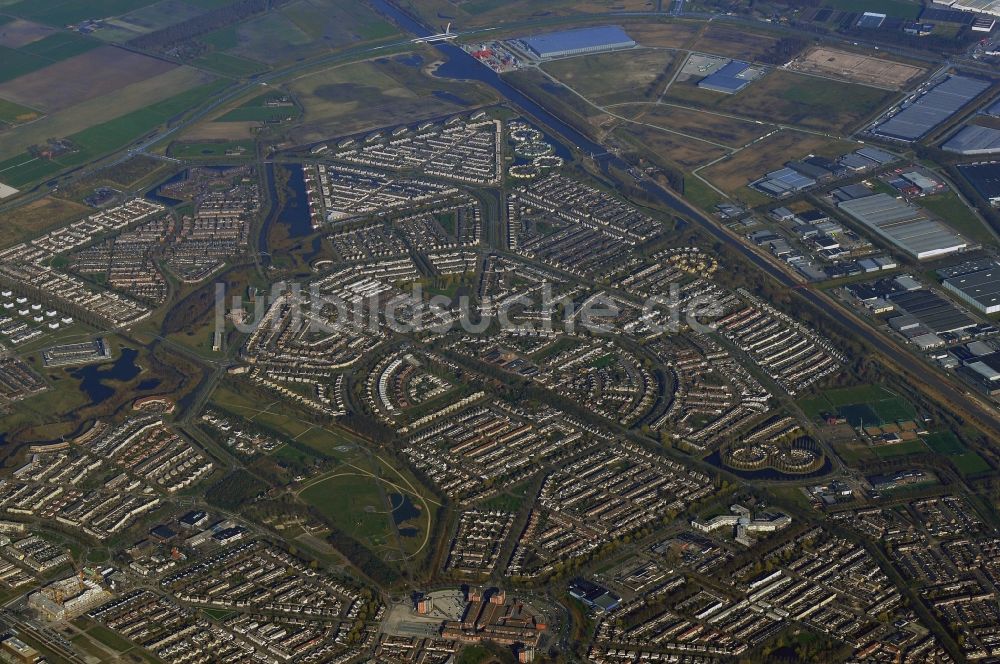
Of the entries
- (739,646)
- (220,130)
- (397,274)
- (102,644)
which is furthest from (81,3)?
(739,646)

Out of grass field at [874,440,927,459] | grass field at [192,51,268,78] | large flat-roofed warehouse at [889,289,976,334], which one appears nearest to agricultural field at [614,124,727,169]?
large flat-roofed warehouse at [889,289,976,334]

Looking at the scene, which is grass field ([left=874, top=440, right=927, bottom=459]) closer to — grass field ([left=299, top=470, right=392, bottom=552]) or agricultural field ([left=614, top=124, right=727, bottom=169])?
grass field ([left=299, top=470, right=392, bottom=552])

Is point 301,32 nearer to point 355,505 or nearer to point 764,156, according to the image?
point 764,156

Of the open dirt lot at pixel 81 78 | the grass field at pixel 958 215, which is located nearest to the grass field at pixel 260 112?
the open dirt lot at pixel 81 78

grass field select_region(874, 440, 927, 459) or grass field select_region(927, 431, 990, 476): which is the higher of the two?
grass field select_region(927, 431, 990, 476)

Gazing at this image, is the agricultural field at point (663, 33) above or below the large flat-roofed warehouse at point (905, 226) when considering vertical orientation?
above

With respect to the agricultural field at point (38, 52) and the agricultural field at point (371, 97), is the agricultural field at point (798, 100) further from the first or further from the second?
the agricultural field at point (38, 52)
